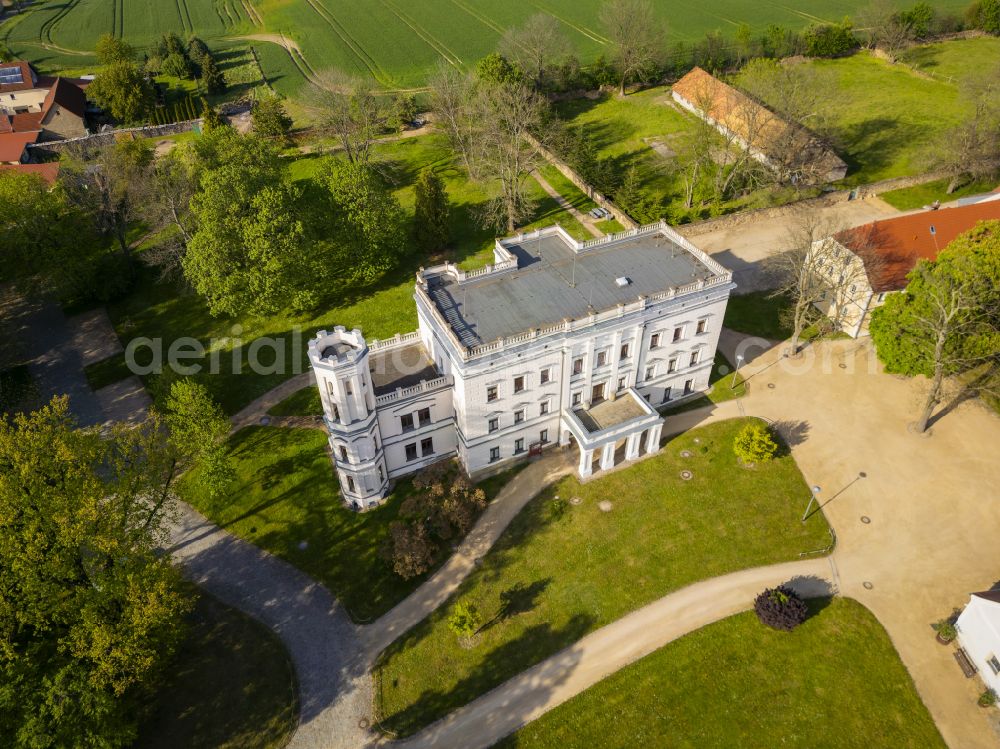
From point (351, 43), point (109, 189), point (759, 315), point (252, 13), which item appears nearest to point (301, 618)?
point (759, 315)

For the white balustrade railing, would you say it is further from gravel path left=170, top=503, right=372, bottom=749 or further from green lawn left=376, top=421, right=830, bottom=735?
gravel path left=170, top=503, right=372, bottom=749

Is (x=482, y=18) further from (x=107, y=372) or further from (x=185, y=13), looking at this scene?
(x=107, y=372)

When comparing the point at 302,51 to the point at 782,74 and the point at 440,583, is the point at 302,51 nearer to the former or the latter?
the point at 782,74

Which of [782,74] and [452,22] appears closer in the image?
[782,74]

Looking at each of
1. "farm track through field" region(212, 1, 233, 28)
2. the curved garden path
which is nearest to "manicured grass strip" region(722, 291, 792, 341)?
the curved garden path

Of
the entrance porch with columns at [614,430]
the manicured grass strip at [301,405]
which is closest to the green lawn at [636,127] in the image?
the entrance porch with columns at [614,430]

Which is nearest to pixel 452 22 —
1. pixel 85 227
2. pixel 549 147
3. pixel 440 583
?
pixel 549 147

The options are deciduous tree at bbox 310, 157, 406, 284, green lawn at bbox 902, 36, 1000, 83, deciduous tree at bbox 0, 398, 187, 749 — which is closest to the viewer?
deciduous tree at bbox 0, 398, 187, 749
